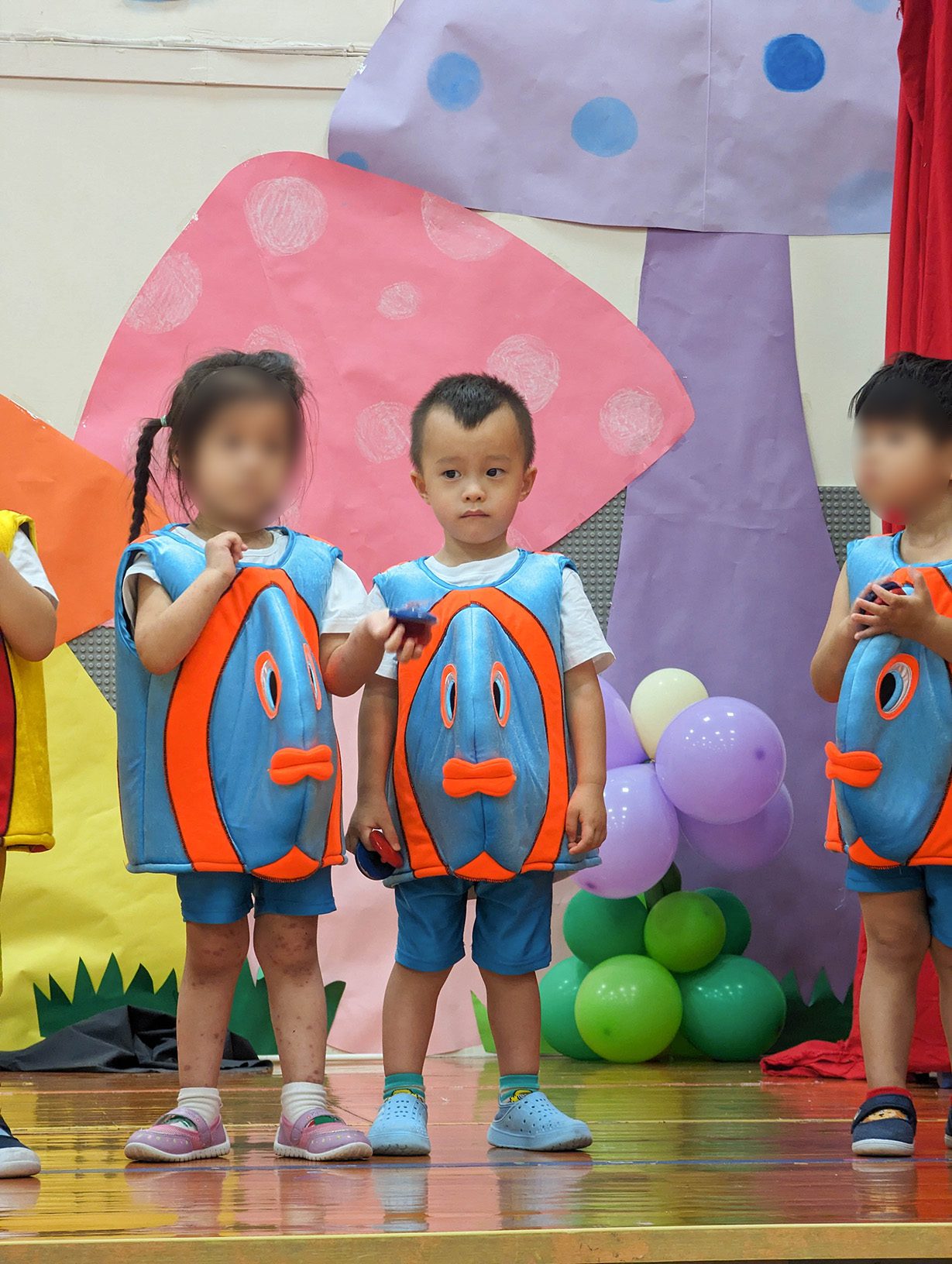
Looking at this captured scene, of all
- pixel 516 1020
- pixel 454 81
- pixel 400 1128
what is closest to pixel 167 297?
pixel 454 81

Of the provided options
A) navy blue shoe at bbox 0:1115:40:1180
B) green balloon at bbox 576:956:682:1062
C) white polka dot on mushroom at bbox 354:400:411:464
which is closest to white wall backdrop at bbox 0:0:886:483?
white polka dot on mushroom at bbox 354:400:411:464

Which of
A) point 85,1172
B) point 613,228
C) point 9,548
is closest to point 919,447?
point 9,548

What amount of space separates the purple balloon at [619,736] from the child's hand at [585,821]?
108 centimetres

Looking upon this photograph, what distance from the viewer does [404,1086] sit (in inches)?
68.8

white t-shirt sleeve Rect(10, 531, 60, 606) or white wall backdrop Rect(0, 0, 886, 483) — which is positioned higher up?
white wall backdrop Rect(0, 0, 886, 483)

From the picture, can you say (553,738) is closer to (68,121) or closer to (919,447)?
(919,447)

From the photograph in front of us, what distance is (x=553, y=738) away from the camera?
5.81ft

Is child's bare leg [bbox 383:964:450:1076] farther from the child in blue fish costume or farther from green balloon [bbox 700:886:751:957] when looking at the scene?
green balloon [bbox 700:886:751:957]

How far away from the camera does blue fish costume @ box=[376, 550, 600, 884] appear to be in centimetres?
171

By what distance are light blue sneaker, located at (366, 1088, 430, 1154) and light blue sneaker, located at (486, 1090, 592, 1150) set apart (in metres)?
0.10

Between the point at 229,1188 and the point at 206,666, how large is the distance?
569mm

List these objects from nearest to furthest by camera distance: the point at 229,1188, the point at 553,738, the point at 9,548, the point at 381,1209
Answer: the point at 381,1209
the point at 229,1188
the point at 9,548
the point at 553,738

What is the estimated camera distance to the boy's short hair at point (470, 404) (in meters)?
A: 1.79

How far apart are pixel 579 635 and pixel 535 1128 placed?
A: 600 millimetres
